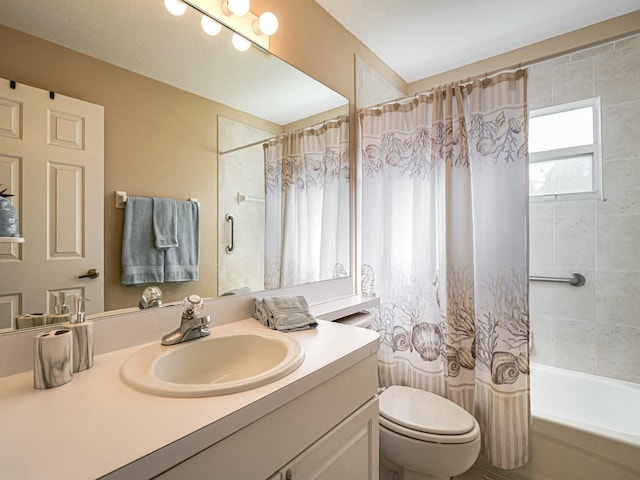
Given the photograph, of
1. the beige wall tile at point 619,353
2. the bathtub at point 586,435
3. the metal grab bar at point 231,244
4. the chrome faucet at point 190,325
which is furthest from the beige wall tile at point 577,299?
the chrome faucet at point 190,325

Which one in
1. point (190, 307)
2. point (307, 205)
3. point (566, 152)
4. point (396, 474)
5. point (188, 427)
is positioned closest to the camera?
point (188, 427)

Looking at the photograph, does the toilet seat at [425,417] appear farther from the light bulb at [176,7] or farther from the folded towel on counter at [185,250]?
the light bulb at [176,7]

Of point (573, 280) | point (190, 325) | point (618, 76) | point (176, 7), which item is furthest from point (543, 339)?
Answer: point (176, 7)

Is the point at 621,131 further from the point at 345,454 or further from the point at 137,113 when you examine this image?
the point at 137,113

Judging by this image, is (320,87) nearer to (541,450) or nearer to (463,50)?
(463,50)

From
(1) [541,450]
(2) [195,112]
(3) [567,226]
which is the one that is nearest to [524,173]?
(3) [567,226]

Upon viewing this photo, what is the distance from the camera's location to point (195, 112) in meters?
1.15

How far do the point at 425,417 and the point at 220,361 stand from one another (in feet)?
3.07

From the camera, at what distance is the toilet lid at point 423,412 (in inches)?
49.1

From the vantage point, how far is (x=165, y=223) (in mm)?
1057

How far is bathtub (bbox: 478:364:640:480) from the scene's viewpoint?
1271 millimetres

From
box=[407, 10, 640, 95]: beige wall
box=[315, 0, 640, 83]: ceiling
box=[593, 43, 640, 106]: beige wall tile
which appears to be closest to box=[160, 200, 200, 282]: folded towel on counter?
box=[315, 0, 640, 83]: ceiling

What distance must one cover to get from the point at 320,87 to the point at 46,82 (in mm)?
1194

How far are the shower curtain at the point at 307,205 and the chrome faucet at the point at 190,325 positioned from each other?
0.43 meters
